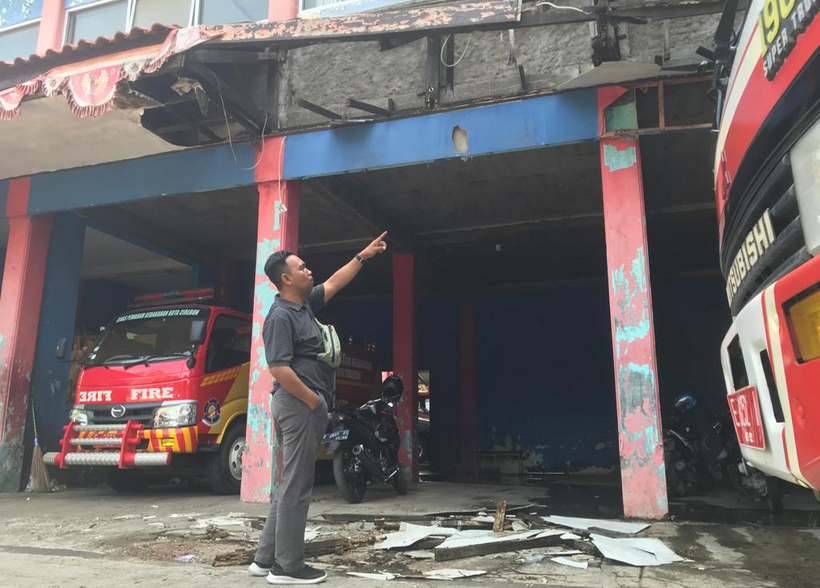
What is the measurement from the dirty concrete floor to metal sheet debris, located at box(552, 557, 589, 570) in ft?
0.19

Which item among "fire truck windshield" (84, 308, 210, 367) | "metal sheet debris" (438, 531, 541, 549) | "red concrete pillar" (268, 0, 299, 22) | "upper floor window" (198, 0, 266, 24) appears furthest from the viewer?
"upper floor window" (198, 0, 266, 24)

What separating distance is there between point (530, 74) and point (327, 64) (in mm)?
2348

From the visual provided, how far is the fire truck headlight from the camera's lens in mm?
1406

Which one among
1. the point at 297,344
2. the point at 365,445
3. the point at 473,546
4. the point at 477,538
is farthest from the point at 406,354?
the point at 297,344

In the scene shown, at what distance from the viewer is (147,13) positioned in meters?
7.89

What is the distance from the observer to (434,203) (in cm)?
826

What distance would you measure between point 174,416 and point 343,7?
4899 mm

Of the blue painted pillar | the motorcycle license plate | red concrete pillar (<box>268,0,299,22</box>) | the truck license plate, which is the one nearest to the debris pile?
the motorcycle license plate

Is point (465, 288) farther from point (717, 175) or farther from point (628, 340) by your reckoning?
point (717, 175)

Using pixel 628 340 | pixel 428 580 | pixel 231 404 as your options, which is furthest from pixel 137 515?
pixel 628 340

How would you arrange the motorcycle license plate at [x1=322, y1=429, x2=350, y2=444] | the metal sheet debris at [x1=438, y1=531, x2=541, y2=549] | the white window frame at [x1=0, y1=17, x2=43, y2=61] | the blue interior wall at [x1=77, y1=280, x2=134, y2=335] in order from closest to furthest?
the metal sheet debris at [x1=438, y1=531, x2=541, y2=549]
the motorcycle license plate at [x1=322, y1=429, x2=350, y2=444]
the white window frame at [x1=0, y1=17, x2=43, y2=61]
the blue interior wall at [x1=77, y1=280, x2=134, y2=335]

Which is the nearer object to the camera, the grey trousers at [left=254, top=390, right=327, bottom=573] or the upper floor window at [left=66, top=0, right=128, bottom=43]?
the grey trousers at [left=254, top=390, right=327, bottom=573]

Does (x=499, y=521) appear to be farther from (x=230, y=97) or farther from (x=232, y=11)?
(x=232, y=11)

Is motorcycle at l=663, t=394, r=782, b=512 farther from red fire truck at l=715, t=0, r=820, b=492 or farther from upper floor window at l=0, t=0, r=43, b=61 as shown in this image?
upper floor window at l=0, t=0, r=43, b=61
